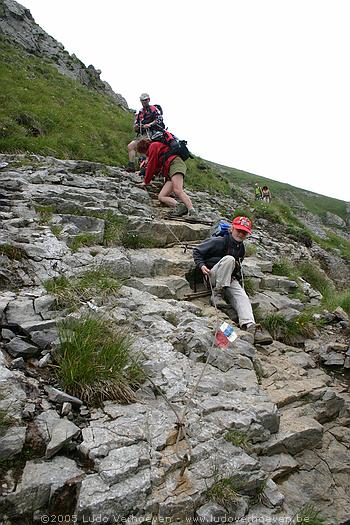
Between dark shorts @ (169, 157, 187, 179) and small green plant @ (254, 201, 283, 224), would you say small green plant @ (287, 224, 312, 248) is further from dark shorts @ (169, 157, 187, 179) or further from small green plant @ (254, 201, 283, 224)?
dark shorts @ (169, 157, 187, 179)

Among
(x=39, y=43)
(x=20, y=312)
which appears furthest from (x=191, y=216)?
(x=39, y=43)

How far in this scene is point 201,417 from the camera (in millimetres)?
4410

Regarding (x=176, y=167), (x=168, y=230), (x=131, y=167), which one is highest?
(x=176, y=167)

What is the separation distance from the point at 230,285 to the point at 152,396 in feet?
12.2

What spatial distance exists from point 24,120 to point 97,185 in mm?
5655

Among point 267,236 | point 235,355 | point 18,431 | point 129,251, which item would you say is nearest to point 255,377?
point 235,355

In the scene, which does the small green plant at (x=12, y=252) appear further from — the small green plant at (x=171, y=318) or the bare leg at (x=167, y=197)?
the bare leg at (x=167, y=197)

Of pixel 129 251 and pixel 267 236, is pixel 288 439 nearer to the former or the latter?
pixel 129 251

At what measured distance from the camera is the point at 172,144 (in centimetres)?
1085

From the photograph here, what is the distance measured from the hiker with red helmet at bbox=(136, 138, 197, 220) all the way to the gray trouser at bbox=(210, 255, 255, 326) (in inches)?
143

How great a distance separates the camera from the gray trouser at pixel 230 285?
24.4 feet

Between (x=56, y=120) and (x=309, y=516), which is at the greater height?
(x=56, y=120)

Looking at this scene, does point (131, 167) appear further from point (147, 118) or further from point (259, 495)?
point (259, 495)

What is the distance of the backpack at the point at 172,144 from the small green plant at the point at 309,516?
354 inches
